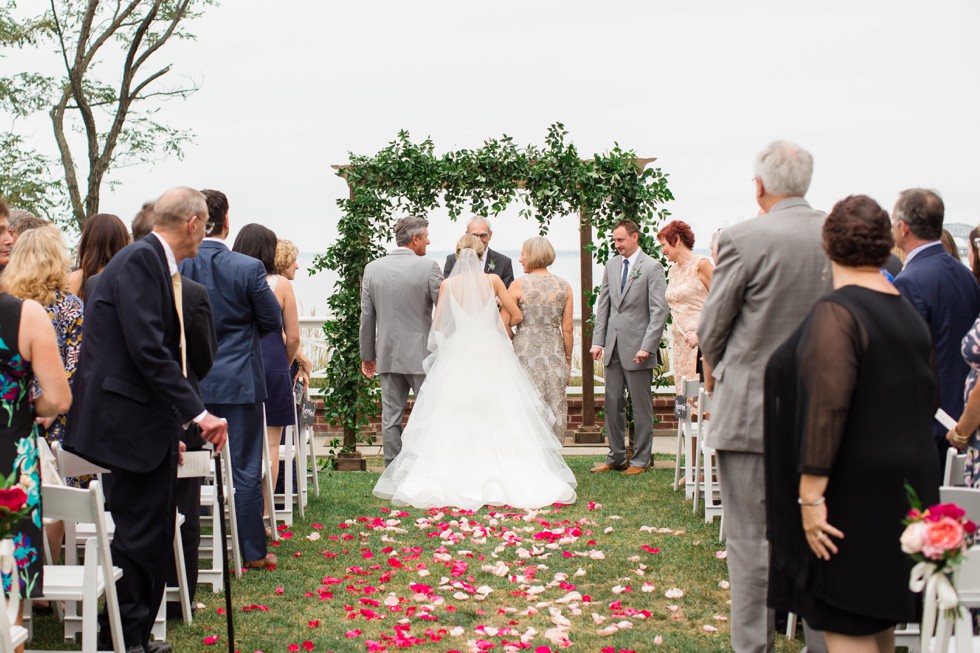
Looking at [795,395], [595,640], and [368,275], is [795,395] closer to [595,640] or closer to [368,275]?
[595,640]

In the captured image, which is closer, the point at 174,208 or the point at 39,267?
the point at 174,208

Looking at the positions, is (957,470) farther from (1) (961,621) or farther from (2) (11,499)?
(2) (11,499)

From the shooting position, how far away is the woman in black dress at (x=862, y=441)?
116 inches

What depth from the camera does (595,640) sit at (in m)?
4.64

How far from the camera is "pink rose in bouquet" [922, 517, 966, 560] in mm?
2631

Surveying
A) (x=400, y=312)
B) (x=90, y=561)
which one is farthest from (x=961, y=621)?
(x=400, y=312)

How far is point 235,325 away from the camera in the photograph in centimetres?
570

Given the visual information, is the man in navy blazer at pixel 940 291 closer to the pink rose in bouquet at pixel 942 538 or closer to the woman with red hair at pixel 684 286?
the pink rose in bouquet at pixel 942 538

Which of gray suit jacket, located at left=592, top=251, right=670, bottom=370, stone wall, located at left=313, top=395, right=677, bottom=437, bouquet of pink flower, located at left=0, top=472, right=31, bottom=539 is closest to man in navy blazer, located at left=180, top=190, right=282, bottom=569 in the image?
bouquet of pink flower, located at left=0, top=472, right=31, bottom=539

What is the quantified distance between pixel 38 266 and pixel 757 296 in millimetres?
3216

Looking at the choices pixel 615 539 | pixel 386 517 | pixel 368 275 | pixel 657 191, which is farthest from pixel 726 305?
pixel 657 191

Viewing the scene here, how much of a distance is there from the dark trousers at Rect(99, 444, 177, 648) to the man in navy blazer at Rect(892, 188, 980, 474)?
345cm

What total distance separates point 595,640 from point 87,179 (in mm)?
18064

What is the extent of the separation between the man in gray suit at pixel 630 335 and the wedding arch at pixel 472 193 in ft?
2.09
